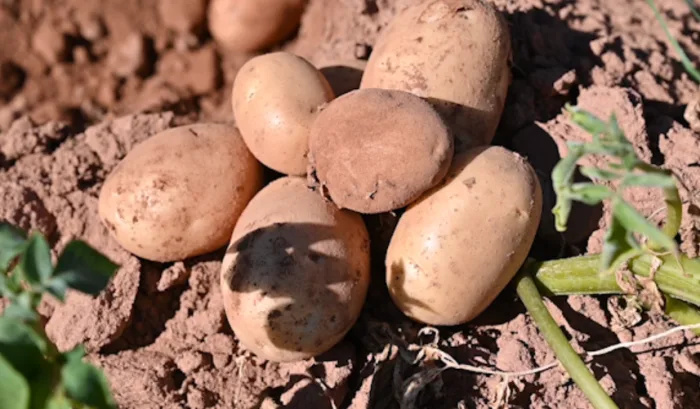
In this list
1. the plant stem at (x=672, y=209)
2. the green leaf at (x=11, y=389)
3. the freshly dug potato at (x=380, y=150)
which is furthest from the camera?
the freshly dug potato at (x=380, y=150)

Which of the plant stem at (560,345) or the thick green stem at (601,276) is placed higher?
the thick green stem at (601,276)

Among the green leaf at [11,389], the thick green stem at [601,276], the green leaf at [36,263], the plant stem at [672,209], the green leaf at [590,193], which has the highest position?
the green leaf at [590,193]

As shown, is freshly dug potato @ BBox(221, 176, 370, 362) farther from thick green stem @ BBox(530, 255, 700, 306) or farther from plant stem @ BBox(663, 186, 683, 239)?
plant stem @ BBox(663, 186, 683, 239)

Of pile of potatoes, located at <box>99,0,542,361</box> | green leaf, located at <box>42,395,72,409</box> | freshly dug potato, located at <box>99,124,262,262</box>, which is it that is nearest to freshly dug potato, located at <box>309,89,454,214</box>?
pile of potatoes, located at <box>99,0,542,361</box>

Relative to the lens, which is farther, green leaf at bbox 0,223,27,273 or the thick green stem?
the thick green stem

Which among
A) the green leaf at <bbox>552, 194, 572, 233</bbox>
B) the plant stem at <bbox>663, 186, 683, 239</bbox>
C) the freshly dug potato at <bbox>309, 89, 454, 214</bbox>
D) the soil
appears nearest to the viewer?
the green leaf at <bbox>552, 194, 572, 233</bbox>

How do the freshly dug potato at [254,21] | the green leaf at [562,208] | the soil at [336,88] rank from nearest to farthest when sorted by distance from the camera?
the green leaf at [562,208] → the soil at [336,88] → the freshly dug potato at [254,21]

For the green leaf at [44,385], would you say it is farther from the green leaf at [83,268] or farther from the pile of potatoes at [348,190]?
the pile of potatoes at [348,190]

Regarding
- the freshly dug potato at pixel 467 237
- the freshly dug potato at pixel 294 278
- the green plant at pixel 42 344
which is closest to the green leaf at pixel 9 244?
the green plant at pixel 42 344
